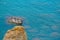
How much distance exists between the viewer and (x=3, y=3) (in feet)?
10.1

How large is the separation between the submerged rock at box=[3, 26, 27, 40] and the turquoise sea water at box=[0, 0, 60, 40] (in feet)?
0.26

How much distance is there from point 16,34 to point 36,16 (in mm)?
415

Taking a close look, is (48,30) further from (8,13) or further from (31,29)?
(8,13)

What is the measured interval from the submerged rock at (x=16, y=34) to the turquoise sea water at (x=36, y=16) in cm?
8

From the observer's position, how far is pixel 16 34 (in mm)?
2904

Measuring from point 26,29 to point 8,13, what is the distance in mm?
366

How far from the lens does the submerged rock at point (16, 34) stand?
2.89 meters

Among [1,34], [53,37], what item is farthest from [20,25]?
[53,37]

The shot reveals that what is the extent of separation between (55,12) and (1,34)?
0.87 m

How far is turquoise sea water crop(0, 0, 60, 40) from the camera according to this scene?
9.84 feet

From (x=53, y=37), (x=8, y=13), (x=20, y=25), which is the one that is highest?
(x=8, y=13)

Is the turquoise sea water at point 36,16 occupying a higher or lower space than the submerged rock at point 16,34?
higher

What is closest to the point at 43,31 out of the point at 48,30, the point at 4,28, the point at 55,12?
the point at 48,30

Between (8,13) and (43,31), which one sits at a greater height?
(8,13)
